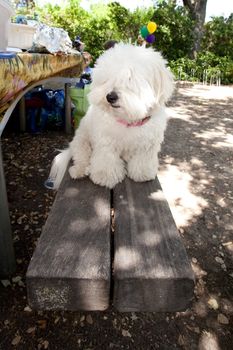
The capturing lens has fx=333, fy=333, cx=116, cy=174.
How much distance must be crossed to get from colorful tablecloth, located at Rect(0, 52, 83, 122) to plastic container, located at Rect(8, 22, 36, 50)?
0.70ft

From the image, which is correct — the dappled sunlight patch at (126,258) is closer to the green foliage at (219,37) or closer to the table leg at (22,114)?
the table leg at (22,114)

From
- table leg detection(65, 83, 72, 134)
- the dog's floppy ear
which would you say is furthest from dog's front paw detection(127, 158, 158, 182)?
table leg detection(65, 83, 72, 134)

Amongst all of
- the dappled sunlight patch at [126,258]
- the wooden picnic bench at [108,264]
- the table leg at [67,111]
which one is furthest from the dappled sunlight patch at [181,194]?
the dappled sunlight patch at [126,258]

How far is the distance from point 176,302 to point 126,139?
110 cm

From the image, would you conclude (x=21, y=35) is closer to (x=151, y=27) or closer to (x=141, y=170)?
(x=141, y=170)

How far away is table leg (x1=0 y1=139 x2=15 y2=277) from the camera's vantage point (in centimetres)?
198

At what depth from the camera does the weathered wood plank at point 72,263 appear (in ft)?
3.67

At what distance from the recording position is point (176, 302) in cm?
116

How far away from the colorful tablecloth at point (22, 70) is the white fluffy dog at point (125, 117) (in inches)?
18.7

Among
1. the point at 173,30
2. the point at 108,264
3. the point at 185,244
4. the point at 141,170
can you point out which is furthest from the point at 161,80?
the point at 173,30

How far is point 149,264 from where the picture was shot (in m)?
1.20

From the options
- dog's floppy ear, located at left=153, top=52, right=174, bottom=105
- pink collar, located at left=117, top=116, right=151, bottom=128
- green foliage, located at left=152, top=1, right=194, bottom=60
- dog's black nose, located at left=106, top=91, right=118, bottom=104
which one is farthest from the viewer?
green foliage, located at left=152, top=1, right=194, bottom=60

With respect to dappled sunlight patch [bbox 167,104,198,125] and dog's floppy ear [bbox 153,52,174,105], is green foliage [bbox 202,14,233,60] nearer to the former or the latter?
dappled sunlight patch [bbox 167,104,198,125]

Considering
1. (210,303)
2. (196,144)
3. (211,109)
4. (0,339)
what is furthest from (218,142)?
(0,339)
